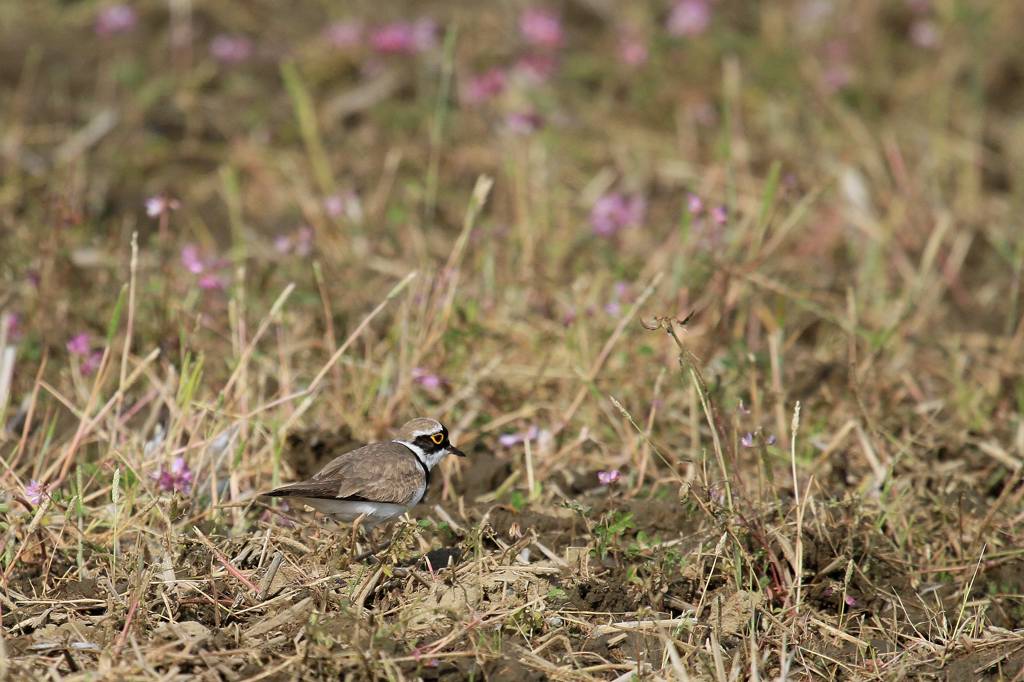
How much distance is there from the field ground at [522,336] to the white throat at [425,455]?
0.71ft

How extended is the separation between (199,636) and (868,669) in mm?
2173

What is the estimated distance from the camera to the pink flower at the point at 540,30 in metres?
9.18

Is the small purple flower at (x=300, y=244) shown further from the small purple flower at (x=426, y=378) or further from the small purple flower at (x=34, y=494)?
the small purple flower at (x=34, y=494)

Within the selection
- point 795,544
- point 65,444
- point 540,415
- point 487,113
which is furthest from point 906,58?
point 65,444

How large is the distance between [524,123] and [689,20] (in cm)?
229

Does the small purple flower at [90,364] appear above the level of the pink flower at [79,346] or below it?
below

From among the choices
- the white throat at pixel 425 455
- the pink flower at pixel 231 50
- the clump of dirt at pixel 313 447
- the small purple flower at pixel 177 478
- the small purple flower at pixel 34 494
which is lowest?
the clump of dirt at pixel 313 447

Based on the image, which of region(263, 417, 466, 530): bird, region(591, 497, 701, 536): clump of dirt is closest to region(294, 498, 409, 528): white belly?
region(263, 417, 466, 530): bird

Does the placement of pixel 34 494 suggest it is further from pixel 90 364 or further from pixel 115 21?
pixel 115 21

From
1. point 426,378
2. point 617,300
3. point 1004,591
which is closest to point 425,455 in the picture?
point 426,378

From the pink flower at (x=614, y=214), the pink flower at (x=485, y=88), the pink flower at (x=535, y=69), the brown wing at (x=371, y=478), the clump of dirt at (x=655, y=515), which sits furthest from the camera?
the pink flower at (x=535, y=69)

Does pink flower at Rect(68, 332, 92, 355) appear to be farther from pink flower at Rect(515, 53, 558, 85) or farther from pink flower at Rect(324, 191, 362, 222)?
pink flower at Rect(515, 53, 558, 85)

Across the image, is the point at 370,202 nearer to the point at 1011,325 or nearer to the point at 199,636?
the point at 1011,325

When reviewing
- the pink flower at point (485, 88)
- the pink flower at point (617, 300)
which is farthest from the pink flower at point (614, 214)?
the pink flower at point (485, 88)
